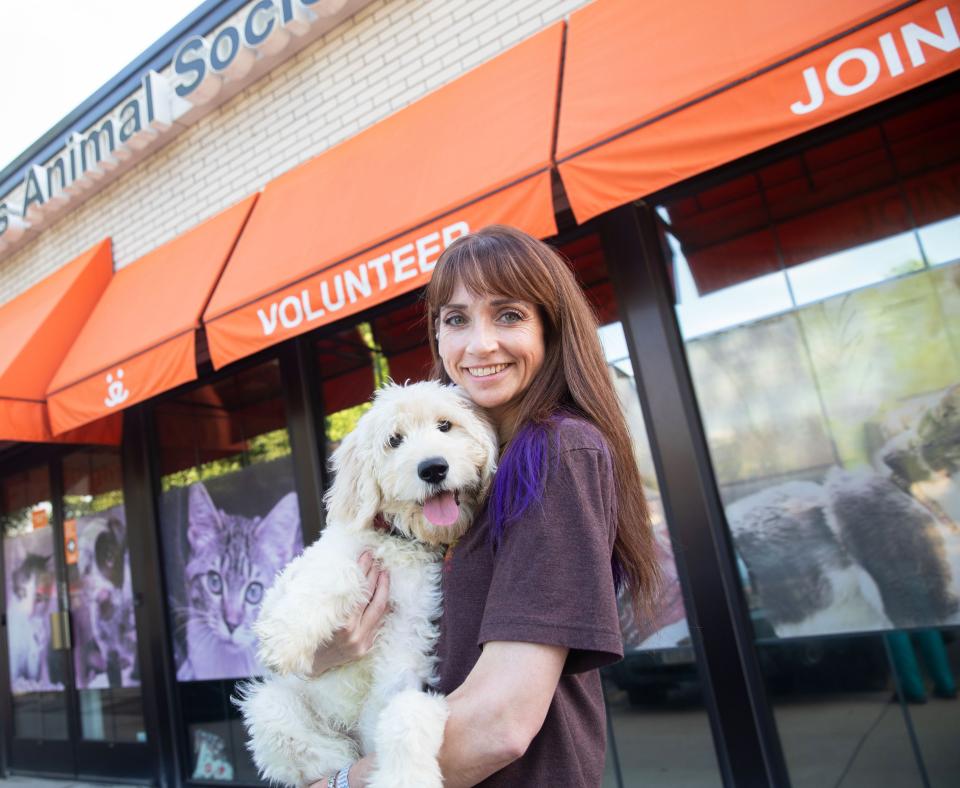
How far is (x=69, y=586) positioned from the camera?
6512 mm

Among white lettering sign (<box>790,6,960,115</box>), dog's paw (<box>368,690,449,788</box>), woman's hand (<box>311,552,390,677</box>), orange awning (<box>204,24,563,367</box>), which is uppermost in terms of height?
orange awning (<box>204,24,563,367</box>)

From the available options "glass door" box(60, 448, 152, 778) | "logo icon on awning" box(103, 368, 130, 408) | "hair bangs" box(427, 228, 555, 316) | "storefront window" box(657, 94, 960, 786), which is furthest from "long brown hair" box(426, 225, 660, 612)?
"glass door" box(60, 448, 152, 778)

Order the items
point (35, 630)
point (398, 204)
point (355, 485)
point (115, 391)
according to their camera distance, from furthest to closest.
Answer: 1. point (35, 630)
2. point (115, 391)
3. point (398, 204)
4. point (355, 485)

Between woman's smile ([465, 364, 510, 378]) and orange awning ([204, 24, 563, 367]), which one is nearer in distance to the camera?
woman's smile ([465, 364, 510, 378])

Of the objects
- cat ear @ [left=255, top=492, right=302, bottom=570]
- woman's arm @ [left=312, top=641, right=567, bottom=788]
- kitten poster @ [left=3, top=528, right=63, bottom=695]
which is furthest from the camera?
kitten poster @ [left=3, top=528, right=63, bottom=695]

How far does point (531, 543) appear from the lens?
43.7 inches

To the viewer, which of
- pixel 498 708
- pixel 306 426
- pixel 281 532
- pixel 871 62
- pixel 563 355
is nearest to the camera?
pixel 498 708

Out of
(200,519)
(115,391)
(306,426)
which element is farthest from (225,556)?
(115,391)

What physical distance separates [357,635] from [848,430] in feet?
9.55

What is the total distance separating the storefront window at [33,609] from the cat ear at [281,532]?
10.4 ft

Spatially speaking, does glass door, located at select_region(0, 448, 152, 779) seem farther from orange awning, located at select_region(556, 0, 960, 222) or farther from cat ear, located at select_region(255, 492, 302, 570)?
orange awning, located at select_region(556, 0, 960, 222)

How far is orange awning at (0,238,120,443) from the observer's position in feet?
16.1

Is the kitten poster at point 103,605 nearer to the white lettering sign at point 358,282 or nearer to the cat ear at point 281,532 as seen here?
the cat ear at point 281,532

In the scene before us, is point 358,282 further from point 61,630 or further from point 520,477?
point 61,630
